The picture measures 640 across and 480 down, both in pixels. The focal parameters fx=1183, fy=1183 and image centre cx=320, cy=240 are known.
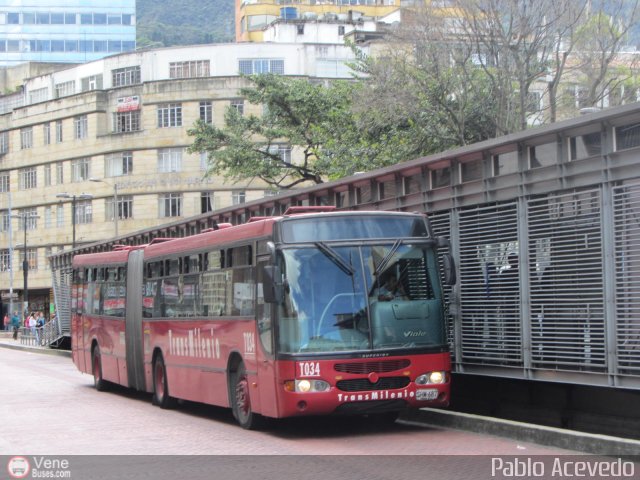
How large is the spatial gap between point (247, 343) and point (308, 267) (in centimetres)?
183

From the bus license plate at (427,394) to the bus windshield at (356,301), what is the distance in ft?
1.85

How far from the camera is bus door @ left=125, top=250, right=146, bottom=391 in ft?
75.3

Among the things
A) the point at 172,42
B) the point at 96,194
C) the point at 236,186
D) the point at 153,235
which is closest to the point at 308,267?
the point at 153,235

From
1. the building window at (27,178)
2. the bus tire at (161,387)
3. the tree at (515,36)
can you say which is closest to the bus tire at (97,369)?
the bus tire at (161,387)

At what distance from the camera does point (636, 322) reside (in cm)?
1339

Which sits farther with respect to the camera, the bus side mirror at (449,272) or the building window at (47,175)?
the building window at (47,175)

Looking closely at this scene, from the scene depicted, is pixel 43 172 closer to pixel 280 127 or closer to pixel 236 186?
pixel 236 186

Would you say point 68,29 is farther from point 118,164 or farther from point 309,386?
point 309,386

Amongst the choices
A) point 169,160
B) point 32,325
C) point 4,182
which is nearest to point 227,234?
point 32,325

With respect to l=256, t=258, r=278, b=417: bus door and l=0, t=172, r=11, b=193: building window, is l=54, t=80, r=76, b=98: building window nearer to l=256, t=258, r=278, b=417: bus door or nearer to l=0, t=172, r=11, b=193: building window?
l=0, t=172, r=11, b=193: building window

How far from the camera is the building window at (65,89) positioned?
85000mm

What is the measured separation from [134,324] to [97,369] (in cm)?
405

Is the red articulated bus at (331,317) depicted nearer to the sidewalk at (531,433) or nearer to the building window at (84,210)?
the sidewalk at (531,433)

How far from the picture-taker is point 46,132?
81438mm
